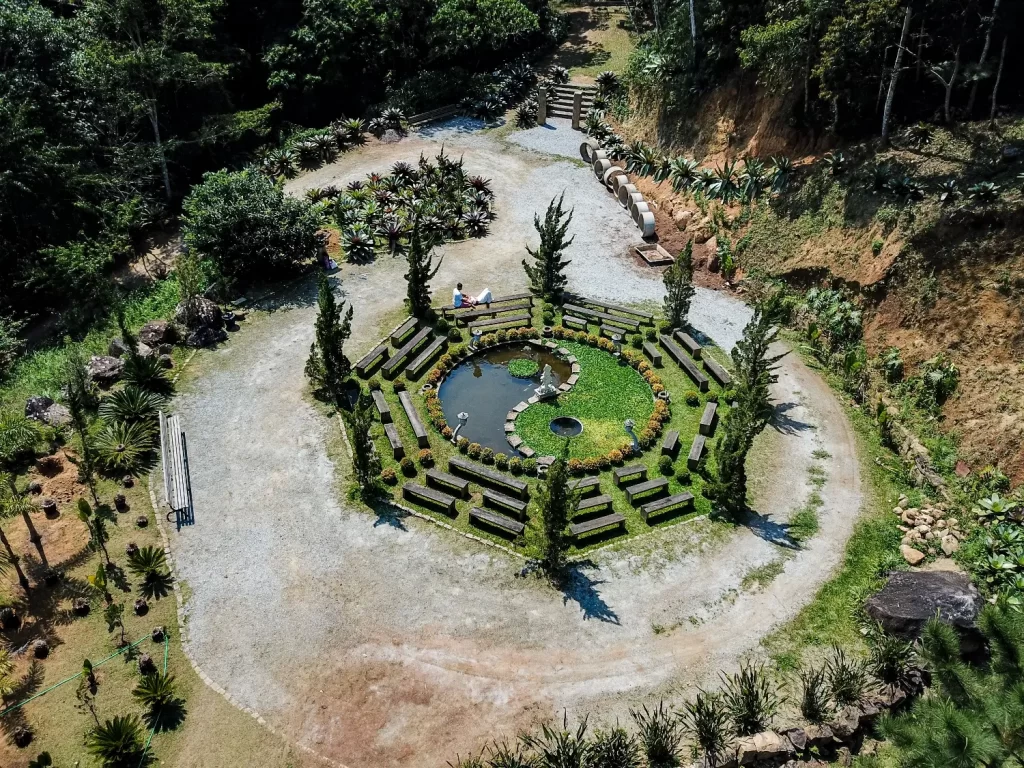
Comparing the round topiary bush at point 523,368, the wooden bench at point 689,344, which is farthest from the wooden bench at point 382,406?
the wooden bench at point 689,344

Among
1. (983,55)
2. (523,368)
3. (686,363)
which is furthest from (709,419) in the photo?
(983,55)

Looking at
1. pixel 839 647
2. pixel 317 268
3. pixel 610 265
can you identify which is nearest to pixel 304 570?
pixel 839 647

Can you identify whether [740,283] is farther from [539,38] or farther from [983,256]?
[539,38]

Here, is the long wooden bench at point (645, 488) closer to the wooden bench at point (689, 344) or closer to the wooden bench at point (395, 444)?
the wooden bench at point (395, 444)

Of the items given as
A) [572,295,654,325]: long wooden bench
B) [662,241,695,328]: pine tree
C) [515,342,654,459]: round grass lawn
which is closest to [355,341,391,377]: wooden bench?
[515,342,654,459]: round grass lawn

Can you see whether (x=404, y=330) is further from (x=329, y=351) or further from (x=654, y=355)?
(x=654, y=355)

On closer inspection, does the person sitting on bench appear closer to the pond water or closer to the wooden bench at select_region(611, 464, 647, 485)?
the pond water
